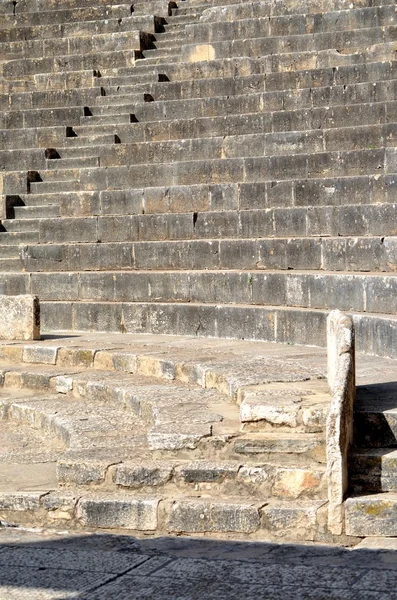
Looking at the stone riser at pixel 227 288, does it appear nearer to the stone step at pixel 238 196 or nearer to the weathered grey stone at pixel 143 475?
the stone step at pixel 238 196

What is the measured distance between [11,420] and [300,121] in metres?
5.65

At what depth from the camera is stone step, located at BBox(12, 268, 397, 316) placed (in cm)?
935

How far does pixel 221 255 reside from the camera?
1126 cm

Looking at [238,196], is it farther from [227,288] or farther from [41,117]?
[41,117]

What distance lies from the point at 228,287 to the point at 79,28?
7743mm

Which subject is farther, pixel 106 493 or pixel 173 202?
pixel 173 202

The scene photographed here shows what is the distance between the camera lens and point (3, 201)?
45.3ft

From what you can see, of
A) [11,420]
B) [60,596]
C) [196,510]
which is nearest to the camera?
[60,596]

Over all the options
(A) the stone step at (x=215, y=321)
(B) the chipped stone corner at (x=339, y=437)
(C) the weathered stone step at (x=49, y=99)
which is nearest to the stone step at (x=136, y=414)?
(B) the chipped stone corner at (x=339, y=437)

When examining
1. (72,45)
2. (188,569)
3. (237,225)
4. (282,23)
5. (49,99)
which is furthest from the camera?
(72,45)

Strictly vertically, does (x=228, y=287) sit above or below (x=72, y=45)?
below

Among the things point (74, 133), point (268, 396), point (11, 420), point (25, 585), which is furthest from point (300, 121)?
point (25, 585)

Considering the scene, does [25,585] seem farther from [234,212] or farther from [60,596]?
[234,212]

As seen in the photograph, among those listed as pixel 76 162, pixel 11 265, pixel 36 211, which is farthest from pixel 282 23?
pixel 11 265
